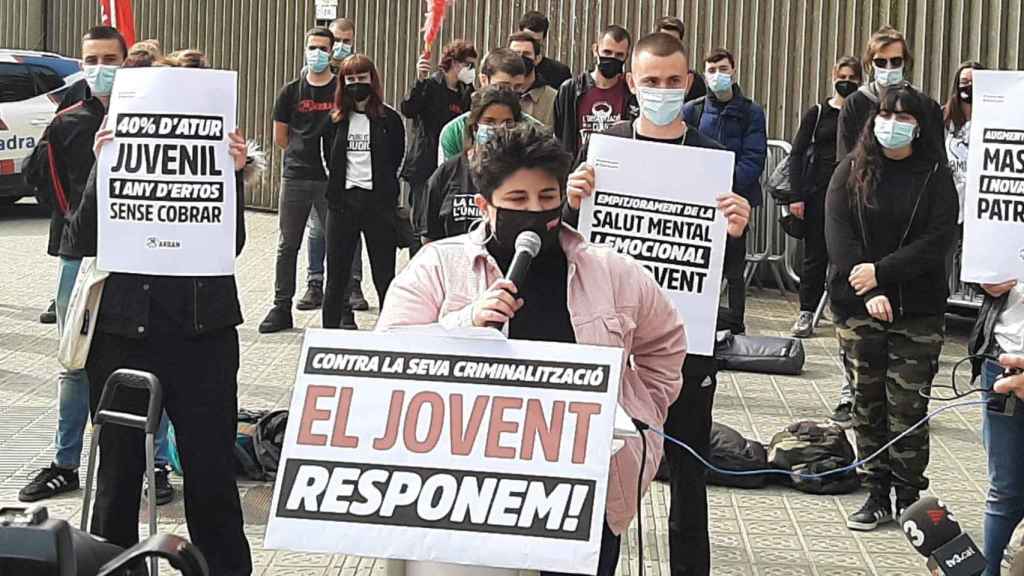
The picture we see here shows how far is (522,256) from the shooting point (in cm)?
446

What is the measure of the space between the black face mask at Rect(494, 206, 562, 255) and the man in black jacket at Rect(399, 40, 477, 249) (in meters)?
7.66

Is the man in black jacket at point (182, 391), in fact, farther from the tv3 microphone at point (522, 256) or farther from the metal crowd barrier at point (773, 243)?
the metal crowd barrier at point (773, 243)

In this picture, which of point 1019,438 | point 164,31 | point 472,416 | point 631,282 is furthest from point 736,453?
point 164,31

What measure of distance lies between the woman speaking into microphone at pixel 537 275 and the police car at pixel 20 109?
1548cm

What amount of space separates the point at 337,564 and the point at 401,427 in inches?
128

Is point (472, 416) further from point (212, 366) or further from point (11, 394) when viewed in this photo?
point (11, 394)

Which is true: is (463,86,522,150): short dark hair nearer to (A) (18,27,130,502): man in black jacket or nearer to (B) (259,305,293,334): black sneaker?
(A) (18,27,130,502): man in black jacket

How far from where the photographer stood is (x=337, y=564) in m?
7.19

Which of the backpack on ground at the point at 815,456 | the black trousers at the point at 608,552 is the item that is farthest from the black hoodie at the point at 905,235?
the black trousers at the point at 608,552

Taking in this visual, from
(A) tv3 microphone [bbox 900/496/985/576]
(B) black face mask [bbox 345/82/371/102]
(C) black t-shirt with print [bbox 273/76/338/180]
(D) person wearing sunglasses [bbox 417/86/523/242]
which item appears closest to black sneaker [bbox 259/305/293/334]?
(C) black t-shirt with print [bbox 273/76/338/180]

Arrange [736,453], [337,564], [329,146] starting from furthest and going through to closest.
→ [329,146]
[736,453]
[337,564]

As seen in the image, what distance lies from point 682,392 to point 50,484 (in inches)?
138

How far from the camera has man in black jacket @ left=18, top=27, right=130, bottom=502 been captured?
23.9 feet

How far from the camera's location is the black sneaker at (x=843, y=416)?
1006cm
